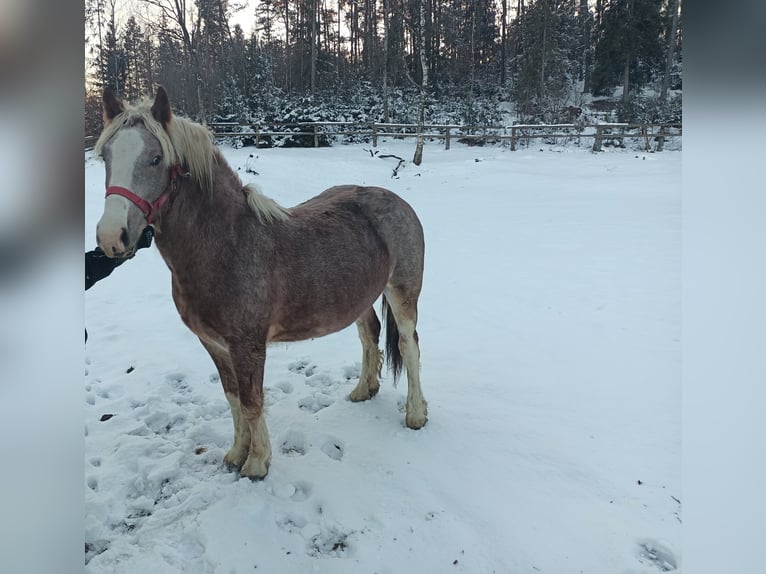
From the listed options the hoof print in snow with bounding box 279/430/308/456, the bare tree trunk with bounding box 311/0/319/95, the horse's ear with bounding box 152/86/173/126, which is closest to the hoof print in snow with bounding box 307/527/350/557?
the hoof print in snow with bounding box 279/430/308/456

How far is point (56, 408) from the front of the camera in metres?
0.48

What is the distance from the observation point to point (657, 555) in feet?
5.68

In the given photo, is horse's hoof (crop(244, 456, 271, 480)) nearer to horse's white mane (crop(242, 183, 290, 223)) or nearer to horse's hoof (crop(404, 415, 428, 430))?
horse's hoof (crop(404, 415, 428, 430))

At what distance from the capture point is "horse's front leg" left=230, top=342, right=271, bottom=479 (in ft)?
6.88

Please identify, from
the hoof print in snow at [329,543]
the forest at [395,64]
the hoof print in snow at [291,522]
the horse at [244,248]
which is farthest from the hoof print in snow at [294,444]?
the forest at [395,64]

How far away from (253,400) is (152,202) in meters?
1.00

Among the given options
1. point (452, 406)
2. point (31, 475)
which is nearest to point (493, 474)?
point (452, 406)

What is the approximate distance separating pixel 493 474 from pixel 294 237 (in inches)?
59.7

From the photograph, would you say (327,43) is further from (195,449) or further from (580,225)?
(195,449)

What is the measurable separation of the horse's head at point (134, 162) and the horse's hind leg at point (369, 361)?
1550 mm

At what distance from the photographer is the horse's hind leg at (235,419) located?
2.31 metres

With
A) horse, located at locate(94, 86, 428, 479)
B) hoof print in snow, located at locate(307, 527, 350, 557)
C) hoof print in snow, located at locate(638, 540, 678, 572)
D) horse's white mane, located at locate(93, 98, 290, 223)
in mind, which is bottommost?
hoof print in snow, located at locate(307, 527, 350, 557)

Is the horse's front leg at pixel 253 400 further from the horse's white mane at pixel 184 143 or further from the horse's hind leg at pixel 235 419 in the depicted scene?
the horse's white mane at pixel 184 143

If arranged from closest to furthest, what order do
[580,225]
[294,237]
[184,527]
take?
[184,527] → [294,237] → [580,225]
